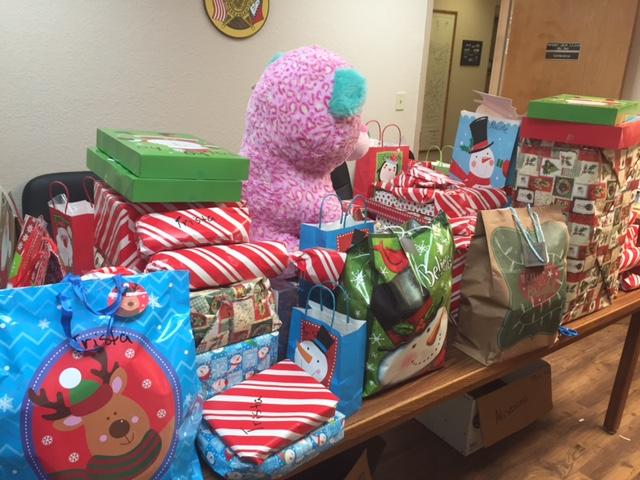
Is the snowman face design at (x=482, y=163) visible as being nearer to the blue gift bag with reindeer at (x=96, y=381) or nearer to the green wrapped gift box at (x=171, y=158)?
the green wrapped gift box at (x=171, y=158)

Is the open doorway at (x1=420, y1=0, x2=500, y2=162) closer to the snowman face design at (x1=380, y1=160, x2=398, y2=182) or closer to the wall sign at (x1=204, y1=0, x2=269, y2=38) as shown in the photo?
the wall sign at (x1=204, y1=0, x2=269, y2=38)

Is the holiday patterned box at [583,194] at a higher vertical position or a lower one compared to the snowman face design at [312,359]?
higher

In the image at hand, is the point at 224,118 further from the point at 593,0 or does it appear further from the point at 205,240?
the point at 593,0

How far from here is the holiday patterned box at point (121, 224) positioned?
105 cm

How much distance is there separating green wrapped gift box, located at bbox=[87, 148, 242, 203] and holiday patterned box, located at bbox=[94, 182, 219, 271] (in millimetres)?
22

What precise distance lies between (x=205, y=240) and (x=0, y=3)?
5.70ft

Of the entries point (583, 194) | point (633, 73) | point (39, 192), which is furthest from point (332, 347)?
point (633, 73)

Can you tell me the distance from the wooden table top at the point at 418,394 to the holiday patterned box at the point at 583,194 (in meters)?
0.15

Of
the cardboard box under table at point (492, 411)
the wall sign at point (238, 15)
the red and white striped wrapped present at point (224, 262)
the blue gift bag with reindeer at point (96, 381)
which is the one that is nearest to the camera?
the blue gift bag with reindeer at point (96, 381)

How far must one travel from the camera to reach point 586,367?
106 inches

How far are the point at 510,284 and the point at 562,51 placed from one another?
9.08 ft

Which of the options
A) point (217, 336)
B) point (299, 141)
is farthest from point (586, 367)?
point (217, 336)

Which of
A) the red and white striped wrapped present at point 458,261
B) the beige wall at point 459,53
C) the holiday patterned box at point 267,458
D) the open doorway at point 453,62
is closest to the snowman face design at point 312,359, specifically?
the holiday patterned box at point 267,458

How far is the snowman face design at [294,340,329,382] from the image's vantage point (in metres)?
1.06
